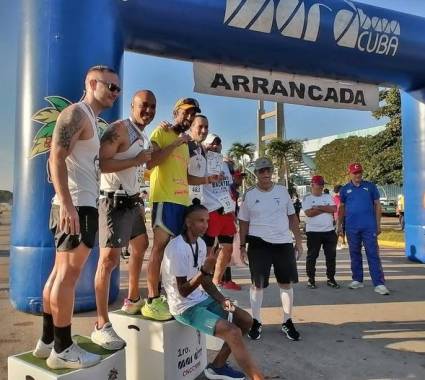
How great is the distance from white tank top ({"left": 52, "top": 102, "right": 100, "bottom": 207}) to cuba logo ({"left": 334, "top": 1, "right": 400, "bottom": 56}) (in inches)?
191

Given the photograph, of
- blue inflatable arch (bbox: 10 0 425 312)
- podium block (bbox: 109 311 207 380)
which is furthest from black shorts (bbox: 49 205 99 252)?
blue inflatable arch (bbox: 10 0 425 312)

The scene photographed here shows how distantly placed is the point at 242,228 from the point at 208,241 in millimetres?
757

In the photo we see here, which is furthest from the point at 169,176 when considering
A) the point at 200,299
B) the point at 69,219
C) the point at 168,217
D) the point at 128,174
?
the point at 69,219

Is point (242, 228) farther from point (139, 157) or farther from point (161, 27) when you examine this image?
point (161, 27)

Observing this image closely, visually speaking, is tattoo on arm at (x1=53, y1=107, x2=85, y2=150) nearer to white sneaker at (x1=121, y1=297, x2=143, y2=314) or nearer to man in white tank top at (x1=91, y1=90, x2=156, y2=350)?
man in white tank top at (x1=91, y1=90, x2=156, y2=350)

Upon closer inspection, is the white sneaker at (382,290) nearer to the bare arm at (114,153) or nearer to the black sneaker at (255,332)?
the black sneaker at (255,332)

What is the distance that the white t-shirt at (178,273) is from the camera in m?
3.07

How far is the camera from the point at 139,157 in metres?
3.07

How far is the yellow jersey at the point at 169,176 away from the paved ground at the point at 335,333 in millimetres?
1467

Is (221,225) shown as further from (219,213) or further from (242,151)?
(242,151)

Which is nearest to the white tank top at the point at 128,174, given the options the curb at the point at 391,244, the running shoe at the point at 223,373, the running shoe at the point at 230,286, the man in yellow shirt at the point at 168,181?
the man in yellow shirt at the point at 168,181

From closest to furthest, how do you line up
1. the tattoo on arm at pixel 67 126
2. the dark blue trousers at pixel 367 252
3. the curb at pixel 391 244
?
the tattoo on arm at pixel 67 126
the dark blue trousers at pixel 367 252
the curb at pixel 391 244

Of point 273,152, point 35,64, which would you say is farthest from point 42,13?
point 273,152

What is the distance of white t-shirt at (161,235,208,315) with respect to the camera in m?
3.07
